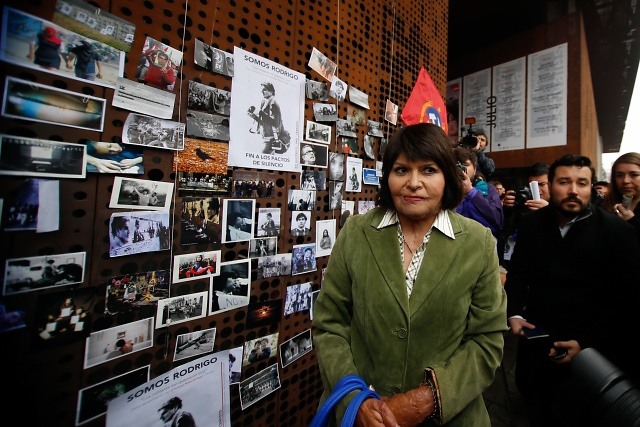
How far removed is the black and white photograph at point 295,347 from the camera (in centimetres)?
127

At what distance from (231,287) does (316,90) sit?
1.01 metres

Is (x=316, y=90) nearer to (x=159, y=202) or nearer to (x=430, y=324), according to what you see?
(x=159, y=202)

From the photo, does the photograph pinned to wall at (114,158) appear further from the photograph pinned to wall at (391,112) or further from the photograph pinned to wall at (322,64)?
the photograph pinned to wall at (391,112)

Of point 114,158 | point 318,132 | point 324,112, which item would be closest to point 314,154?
point 318,132

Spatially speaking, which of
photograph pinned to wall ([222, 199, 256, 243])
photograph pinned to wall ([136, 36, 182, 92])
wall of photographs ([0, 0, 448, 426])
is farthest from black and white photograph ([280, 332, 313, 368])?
photograph pinned to wall ([136, 36, 182, 92])

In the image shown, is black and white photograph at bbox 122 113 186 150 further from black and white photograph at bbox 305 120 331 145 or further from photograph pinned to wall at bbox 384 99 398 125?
photograph pinned to wall at bbox 384 99 398 125

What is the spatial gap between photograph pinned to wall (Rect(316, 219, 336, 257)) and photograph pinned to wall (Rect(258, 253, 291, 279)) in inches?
8.0

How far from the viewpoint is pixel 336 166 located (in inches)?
57.6

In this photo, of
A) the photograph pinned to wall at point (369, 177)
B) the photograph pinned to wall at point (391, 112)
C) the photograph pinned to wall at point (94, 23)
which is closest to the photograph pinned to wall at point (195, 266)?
the photograph pinned to wall at point (94, 23)

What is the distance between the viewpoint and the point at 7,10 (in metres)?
0.64

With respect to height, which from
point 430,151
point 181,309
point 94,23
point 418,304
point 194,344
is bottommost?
point 194,344

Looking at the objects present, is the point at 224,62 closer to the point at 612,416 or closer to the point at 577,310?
the point at 612,416

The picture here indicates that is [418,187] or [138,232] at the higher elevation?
[418,187]

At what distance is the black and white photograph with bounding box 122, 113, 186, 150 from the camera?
0.82 meters
